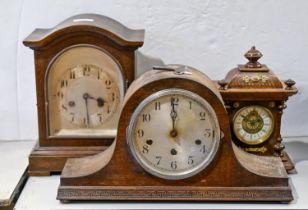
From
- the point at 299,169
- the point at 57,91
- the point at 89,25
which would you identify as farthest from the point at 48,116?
the point at 299,169

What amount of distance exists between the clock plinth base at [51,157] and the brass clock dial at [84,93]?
0.03 meters

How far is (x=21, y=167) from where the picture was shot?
4.05 feet

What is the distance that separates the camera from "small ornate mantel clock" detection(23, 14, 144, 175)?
1153mm

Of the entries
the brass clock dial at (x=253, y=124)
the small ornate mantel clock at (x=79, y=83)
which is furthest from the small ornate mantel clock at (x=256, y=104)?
the small ornate mantel clock at (x=79, y=83)

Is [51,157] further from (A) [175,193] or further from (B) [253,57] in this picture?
(B) [253,57]

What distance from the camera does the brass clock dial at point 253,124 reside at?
46.4 inches

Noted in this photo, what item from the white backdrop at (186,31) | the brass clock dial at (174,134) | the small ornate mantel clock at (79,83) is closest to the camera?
the brass clock dial at (174,134)

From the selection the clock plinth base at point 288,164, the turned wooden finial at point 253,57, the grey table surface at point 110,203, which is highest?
the turned wooden finial at point 253,57

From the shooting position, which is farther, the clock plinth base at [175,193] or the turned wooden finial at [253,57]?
the turned wooden finial at [253,57]

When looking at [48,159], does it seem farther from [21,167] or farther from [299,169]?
[299,169]

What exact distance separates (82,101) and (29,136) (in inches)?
10.8

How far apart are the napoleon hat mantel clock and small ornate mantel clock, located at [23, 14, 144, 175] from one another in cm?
11

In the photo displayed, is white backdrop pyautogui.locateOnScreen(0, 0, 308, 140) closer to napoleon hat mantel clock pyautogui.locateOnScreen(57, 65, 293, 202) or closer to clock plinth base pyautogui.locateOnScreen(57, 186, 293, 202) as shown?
napoleon hat mantel clock pyautogui.locateOnScreen(57, 65, 293, 202)

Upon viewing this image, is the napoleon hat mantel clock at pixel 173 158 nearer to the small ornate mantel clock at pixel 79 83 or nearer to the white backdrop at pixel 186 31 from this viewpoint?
the small ornate mantel clock at pixel 79 83
